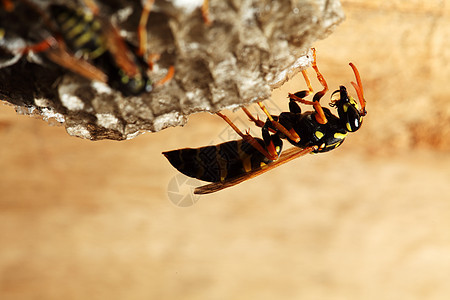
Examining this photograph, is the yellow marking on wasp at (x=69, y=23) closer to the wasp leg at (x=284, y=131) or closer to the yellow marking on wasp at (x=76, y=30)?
the yellow marking on wasp at (x=76, y=30)

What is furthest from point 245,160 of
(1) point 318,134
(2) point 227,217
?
(2) point 227,217

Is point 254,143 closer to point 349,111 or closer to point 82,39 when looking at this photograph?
point 349,111

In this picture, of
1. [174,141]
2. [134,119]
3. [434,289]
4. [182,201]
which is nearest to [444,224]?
[434,289]

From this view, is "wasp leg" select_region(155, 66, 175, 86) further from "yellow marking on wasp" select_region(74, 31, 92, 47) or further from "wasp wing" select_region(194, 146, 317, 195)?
"wasp wing" select_region(194, 146, 317, 195)

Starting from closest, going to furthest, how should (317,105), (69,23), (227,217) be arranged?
(69,23)
(317,105)
(227,217)

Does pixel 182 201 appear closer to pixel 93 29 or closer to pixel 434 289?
→ pixel 93 29

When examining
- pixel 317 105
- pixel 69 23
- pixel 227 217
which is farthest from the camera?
pixel 227 217

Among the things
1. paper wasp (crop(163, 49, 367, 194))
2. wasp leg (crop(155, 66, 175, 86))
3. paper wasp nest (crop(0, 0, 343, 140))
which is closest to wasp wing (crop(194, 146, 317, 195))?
paper wasp (crop(163, 49, 367, 194))
